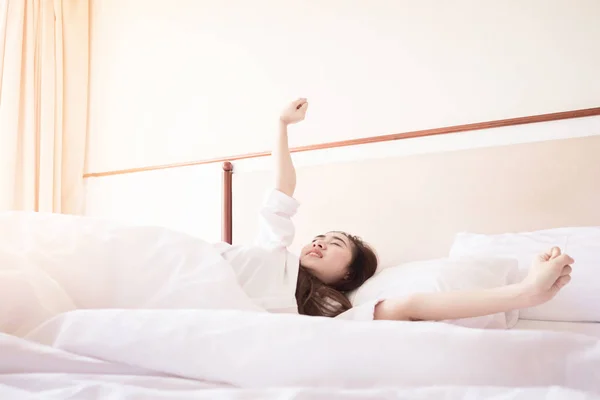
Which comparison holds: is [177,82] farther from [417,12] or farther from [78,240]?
[78,240]

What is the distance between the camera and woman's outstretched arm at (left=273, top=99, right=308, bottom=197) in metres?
1.74

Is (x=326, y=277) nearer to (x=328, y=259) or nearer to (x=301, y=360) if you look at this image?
(x=328, y=259)

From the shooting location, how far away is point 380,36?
2.13 metres

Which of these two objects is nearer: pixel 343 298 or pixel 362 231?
pixel 343 298

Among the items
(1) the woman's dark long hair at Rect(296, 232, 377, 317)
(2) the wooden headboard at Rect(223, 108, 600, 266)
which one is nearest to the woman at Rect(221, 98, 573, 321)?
(1) the woman's dark long hair at Rect(296, 232, 377, 317)

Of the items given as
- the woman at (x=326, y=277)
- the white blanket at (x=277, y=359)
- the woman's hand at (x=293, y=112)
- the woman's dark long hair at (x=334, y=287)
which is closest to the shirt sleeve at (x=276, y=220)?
the woman at (x=326, y=277)

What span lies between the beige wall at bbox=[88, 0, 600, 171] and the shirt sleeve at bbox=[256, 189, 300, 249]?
1.94 feet

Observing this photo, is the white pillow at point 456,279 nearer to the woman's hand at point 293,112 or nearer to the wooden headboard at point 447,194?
the wooden headboard at point 447,194

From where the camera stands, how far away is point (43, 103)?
2.82 metres

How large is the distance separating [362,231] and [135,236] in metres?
0.98

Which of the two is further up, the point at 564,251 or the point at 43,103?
the point at 43,103

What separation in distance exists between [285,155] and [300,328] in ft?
3.67

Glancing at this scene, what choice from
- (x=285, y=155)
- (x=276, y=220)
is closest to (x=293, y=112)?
(x=285, y=155)

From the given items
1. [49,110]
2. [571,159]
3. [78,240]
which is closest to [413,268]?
[571,159]
